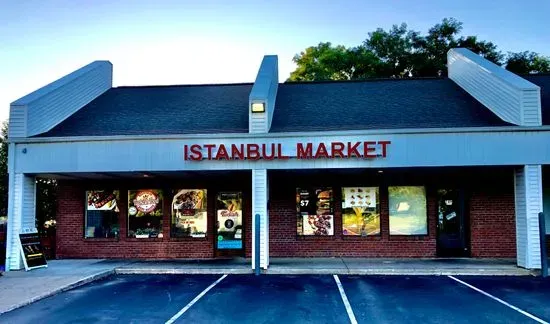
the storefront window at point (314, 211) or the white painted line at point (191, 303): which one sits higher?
the storefront window at point (314, 211)

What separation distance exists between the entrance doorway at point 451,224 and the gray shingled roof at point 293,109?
2.80m

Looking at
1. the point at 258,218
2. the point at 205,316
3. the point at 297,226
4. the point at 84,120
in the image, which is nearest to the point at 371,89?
the point at 297,226

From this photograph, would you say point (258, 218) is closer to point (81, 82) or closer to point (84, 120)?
point (84, 120)

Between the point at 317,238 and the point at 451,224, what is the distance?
4566 millimetres

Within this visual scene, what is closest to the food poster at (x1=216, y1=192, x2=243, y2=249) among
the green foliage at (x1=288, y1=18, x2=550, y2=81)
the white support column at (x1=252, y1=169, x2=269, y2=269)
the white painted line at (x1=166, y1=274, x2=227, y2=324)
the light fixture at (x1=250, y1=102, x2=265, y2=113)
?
the white support column at (x1=252, y1=169, x2=269, y2=269)

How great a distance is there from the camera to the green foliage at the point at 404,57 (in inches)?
1186

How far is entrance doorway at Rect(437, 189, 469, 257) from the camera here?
15125 mm

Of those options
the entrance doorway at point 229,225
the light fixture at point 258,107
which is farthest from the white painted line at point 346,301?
the light fixture at point 258,107

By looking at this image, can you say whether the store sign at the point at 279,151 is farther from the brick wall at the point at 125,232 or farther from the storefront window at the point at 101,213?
the storefront window at the point at 101,213

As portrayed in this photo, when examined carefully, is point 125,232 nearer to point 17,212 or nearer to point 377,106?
point 17,212

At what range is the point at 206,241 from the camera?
607 inches

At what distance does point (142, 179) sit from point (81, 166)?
300 centimetres

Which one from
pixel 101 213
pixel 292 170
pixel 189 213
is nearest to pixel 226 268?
pixel 292 170

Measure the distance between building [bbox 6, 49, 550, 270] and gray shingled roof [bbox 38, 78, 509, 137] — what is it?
0.31 ft
